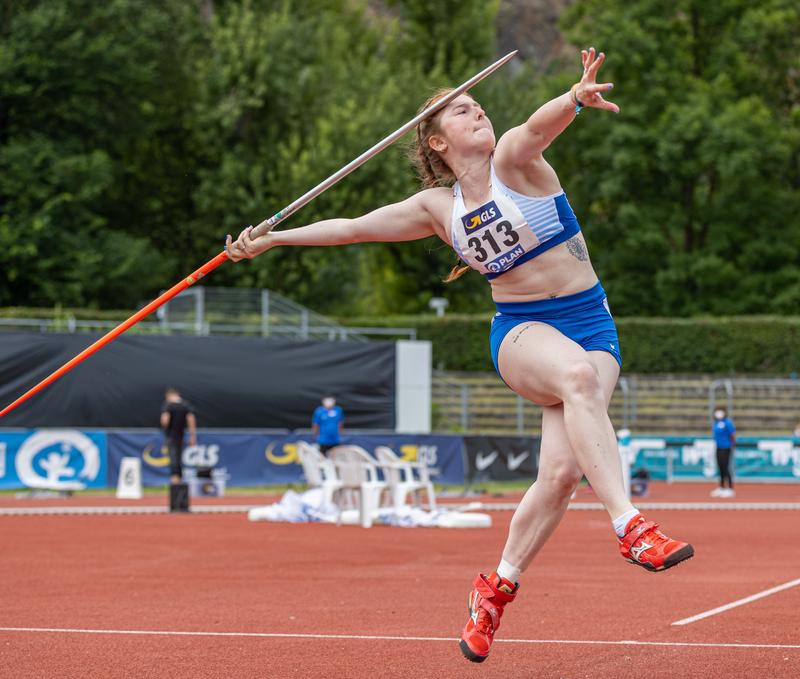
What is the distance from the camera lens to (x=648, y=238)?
47.4 metres

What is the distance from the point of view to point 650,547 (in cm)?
493

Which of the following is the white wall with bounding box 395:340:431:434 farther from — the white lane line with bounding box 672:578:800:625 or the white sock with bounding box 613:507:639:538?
the white sock with bounding box 613:507:639:538

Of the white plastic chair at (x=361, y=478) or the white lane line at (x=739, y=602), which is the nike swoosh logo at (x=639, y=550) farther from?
the white plastic chair at (x=361, y=478)

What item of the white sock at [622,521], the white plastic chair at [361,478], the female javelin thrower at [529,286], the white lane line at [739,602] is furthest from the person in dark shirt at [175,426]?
the white sock at [622,521]

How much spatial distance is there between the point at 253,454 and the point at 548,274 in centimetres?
2071

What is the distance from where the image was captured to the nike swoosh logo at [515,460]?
88.6 feet

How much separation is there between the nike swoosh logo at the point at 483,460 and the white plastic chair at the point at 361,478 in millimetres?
7807

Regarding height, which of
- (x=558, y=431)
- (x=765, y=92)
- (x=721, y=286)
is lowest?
(x=558, y=431)

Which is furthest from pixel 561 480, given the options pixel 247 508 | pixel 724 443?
pixel 724 443

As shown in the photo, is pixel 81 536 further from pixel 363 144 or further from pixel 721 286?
pixel 721 286

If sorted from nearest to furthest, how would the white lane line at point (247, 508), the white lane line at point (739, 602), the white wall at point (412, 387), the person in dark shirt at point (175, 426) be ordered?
the white lane line at point (739, 602) < the white lane line at point (247, 508) < the person in dark shirt at point (175, 426) < the white wall at point (412, 387)

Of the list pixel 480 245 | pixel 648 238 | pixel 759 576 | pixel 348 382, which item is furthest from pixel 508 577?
pixel 648 238

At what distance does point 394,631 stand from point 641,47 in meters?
42.6

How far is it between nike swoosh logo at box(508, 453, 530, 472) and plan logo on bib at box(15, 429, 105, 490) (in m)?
8.15
